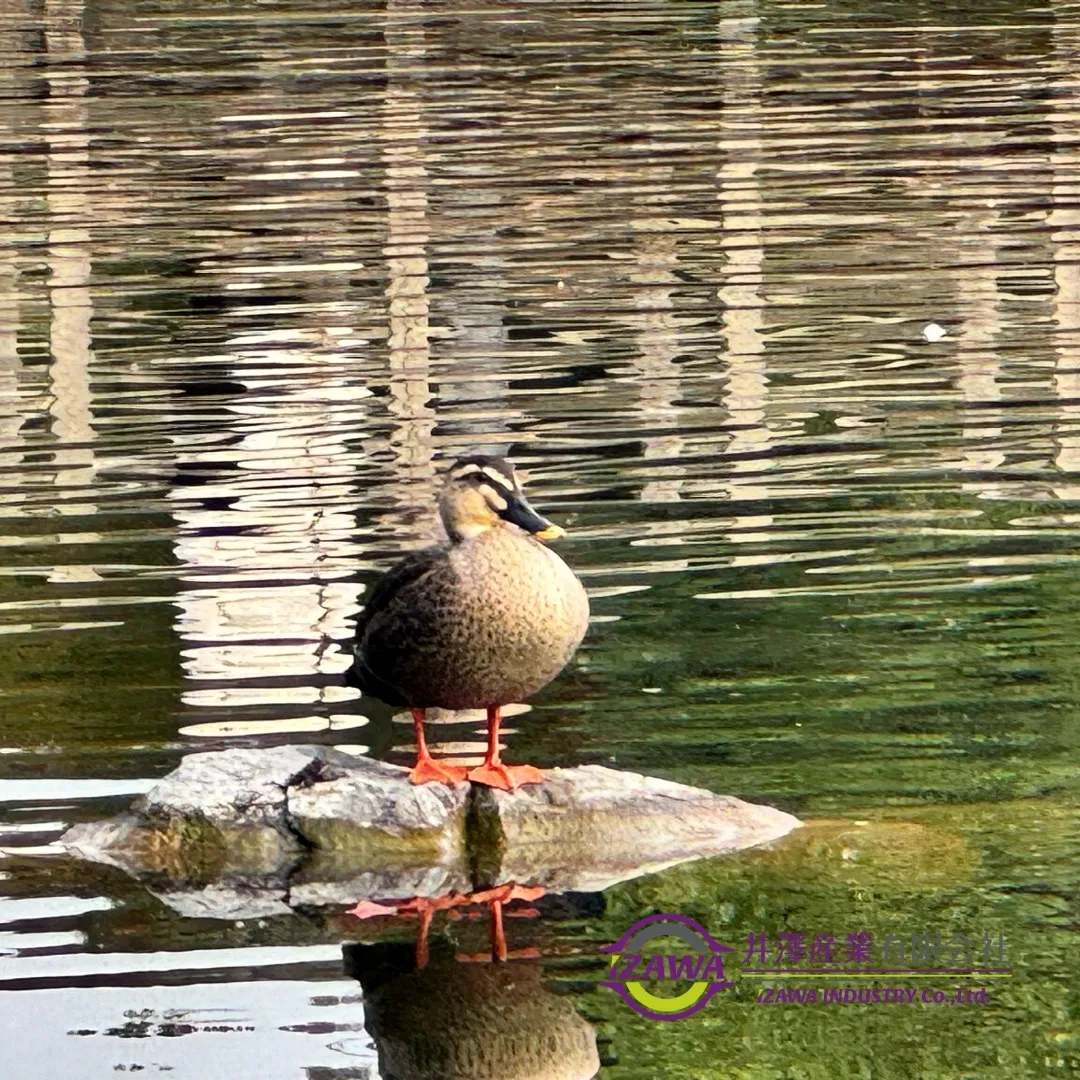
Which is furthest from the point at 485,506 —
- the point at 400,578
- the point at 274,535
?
the point at 274,535

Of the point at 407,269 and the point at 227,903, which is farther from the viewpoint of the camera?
the point at 407,269

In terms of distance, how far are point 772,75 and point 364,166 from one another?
223 inches

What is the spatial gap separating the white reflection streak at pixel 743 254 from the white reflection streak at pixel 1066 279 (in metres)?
1.24

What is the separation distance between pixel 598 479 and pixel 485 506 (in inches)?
164

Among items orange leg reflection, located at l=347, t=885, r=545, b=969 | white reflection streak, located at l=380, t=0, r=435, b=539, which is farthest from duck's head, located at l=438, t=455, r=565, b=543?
white reflection streak, located at l=380, t=0, r=435, b=539

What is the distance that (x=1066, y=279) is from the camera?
48.3 feet

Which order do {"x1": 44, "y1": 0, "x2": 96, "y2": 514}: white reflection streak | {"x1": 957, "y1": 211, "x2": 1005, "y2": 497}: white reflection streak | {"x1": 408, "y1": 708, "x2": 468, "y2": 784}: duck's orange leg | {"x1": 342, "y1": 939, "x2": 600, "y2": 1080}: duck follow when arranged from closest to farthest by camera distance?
{"x1": 342, "y1": 939, "x2": 600, "y2": 1080}: duck < {"x1": 408, "y1": 708, "x2": 468, "y2": 784}: duck's orange leg < {"x1": 957, "y1": 211, "x2": 1005, "y2": 497}: white reflection streak < {"x1": 44, "y1": 0, "x2": 96, "y2": 514}: white reflection streak

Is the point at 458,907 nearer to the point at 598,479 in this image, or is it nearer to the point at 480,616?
the point at 480,616

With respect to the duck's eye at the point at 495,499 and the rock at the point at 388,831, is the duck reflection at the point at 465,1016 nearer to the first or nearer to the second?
the rock at the point at 388,831

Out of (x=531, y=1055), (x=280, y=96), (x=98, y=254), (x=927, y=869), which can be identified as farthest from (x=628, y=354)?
(x=280, y=96)

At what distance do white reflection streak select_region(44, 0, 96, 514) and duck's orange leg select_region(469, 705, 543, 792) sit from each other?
13.8 feet

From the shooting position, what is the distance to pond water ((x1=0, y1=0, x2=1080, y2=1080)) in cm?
627

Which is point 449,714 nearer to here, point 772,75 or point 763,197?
point 763,197

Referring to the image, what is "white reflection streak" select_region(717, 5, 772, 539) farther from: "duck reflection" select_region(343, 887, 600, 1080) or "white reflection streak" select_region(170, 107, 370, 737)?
"duck reflection" select_region(343, 887, 600, 1080)
